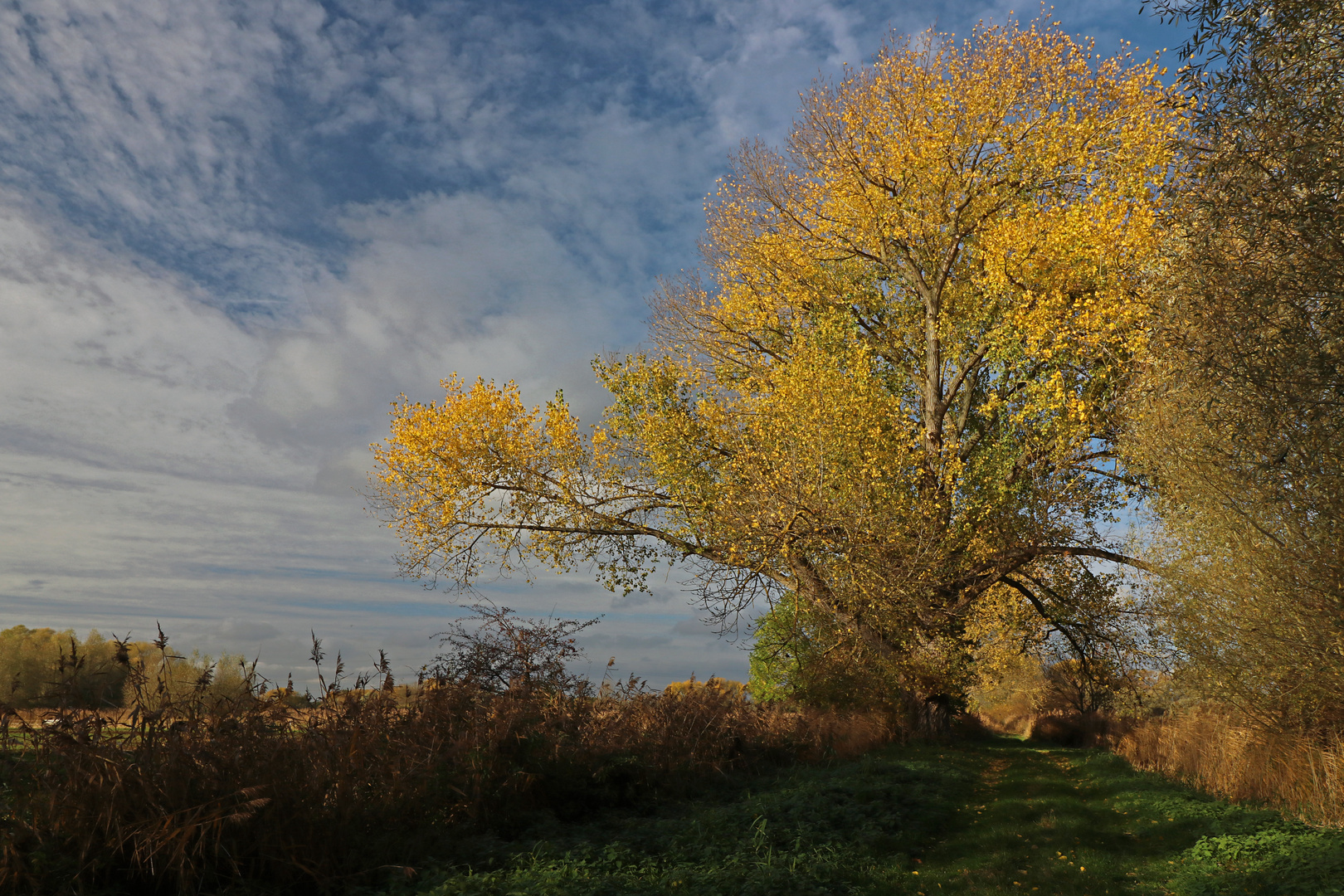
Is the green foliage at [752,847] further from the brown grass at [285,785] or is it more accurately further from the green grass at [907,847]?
the brown grass at [285,785]

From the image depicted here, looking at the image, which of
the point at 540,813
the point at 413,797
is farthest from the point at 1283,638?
the point at 413,797

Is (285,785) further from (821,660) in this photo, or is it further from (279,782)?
(821,660)

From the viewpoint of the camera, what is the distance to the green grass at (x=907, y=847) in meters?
7.59

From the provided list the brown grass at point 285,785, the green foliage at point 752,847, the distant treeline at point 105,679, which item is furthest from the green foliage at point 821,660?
the distant treeline at point 105,679

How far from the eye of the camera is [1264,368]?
32.5ft

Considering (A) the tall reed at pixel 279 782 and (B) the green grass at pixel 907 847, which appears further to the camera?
(B) the green grass at pixel 907 847

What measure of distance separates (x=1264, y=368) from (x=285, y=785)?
11.8m

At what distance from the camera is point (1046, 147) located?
814 inches

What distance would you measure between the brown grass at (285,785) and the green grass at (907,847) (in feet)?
2.25

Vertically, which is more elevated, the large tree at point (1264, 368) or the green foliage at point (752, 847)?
the large tree at point (1264, 368)

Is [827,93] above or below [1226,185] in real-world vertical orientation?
above

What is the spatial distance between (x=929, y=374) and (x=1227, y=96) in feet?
40.1

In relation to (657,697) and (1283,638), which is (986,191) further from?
(657,697)

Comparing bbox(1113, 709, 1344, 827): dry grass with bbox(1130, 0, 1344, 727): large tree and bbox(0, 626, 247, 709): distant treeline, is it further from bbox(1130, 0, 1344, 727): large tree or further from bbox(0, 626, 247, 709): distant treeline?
bbox(0, 626, 247, 709): distant treeline
